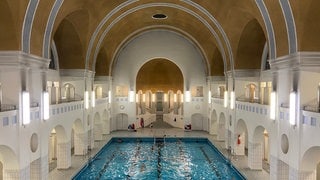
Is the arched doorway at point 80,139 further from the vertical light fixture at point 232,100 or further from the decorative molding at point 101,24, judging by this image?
the vertical light fixture at point 232,100

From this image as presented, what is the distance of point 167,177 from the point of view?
15953 millimetres

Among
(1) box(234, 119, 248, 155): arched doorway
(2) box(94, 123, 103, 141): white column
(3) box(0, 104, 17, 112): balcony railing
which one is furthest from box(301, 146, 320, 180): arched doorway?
(2) box(94, 123, 103, 141): white column

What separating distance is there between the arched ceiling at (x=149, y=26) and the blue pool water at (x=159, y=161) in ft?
20.2

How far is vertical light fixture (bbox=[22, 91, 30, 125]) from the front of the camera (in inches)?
423

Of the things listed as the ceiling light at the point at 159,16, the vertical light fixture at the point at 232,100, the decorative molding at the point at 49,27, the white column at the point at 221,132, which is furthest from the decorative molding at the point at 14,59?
the white column at the point at 221,132

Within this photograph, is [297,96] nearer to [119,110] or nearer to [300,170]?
[300,170]

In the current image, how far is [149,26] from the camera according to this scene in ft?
92.1

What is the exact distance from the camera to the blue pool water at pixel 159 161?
1638 centimetres

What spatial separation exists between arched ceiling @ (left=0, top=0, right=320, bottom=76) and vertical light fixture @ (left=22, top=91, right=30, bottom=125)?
165cm

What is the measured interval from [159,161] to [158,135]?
25.7ft

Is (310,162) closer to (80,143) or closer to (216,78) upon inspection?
(80,143)

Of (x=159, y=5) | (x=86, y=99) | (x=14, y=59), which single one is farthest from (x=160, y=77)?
(x=14, y=59)

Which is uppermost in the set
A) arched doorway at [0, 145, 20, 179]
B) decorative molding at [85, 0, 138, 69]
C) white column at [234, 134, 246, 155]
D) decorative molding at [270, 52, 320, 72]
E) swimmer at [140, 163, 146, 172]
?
decorative molding at [85, 0, 138, 69]

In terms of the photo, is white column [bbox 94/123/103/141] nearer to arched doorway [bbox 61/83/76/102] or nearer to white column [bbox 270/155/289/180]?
arched doorway [bbox 61/83/76/102]
